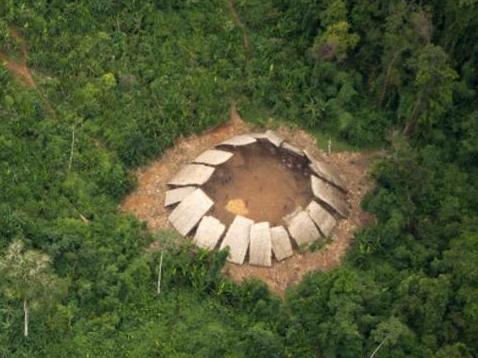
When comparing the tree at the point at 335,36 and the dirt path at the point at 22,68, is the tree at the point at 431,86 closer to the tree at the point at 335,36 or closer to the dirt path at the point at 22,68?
the tree at the point at 335,36

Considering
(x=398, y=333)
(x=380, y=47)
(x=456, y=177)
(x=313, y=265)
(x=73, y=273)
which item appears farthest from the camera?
(x=380, y=47)

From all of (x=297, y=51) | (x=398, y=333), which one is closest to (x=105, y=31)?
(x=297, y=51)

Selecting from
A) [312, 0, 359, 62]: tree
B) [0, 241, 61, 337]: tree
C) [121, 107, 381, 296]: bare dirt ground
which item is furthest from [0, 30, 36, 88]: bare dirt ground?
[312, 0, 359, 62]: tree

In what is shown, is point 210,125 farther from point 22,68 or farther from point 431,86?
point 431,86

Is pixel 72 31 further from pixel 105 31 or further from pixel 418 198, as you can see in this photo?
pixel 418 198

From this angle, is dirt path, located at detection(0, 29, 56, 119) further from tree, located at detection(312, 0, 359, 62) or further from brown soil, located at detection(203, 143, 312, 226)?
tree, located at detection(312, 0, 359, 62)

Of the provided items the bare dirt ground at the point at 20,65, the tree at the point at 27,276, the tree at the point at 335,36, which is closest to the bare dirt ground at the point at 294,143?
the tree at the point at 335,36

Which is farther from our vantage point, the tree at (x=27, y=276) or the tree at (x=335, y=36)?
the tree at (x=335, y=36)
